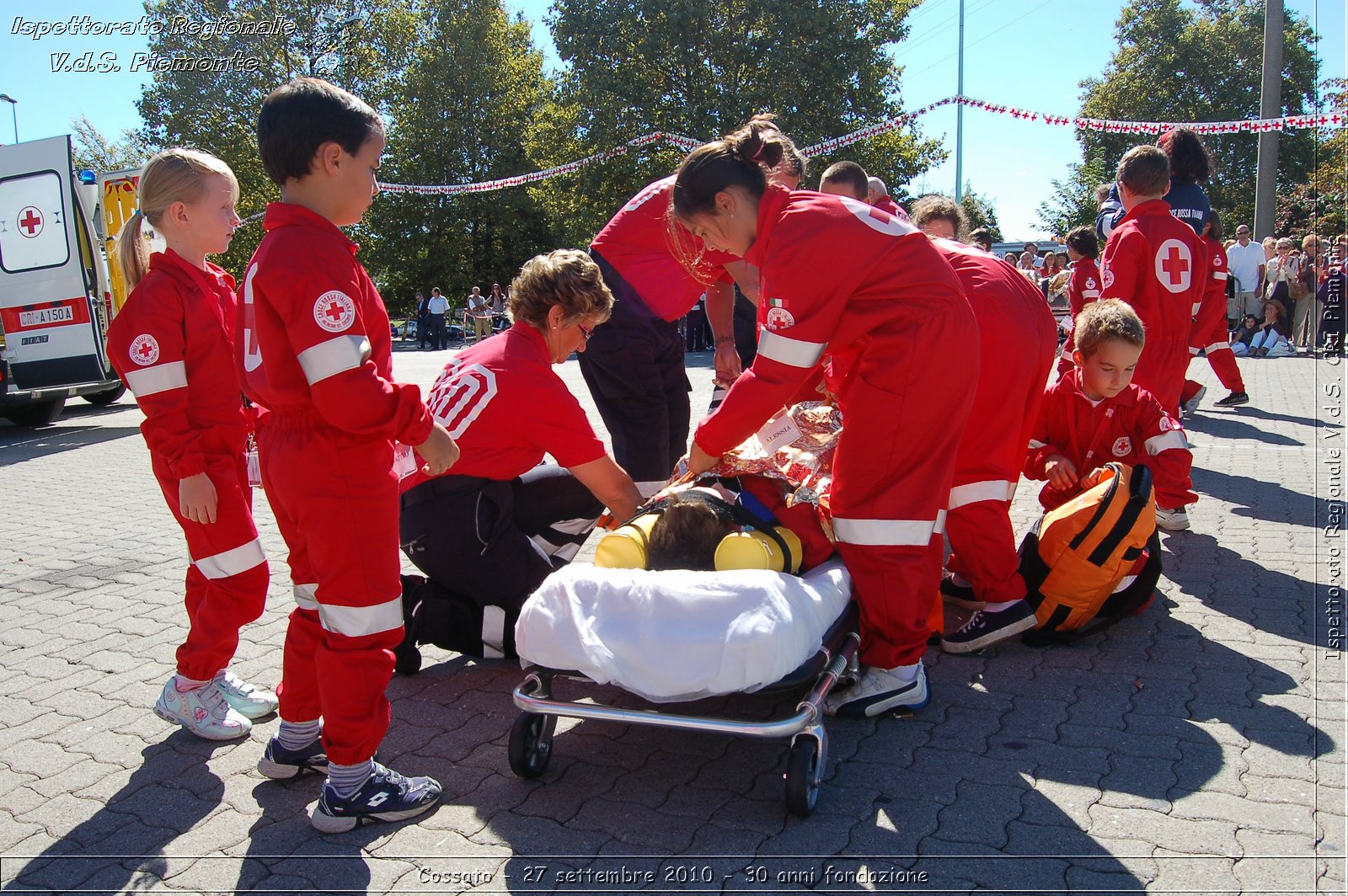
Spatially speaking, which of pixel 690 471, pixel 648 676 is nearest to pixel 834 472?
pixel 690 471

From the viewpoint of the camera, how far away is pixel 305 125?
8.25 feet

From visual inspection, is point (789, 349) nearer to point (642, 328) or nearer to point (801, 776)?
point (801, 776)

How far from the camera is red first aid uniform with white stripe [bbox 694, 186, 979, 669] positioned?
298cm

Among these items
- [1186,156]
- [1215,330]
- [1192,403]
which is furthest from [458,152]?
[1186,156]

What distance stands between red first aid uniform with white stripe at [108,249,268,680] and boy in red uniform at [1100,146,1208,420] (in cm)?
442

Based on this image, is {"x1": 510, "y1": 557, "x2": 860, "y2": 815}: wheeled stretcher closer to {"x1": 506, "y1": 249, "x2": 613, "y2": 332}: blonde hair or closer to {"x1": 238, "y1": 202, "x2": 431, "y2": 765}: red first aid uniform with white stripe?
{"x1": 238, "y1": 202, "x2": 431, "y2": 765}: red first aid uniform with white stripe

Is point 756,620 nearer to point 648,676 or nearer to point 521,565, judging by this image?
point 648,676

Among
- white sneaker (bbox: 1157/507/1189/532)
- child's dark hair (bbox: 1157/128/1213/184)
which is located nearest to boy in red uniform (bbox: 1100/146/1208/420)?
white sneaker (bbox: 1157/507/1189/532)

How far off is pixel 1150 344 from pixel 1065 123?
477 inches

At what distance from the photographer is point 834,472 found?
317 cm

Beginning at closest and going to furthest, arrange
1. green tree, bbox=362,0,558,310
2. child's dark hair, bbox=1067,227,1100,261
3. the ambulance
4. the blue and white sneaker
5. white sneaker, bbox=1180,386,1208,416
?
the blue and white sneaker, child's dark hair, bbox=1067,227,1100,261, white sneaker, bbox=1180,386,1208,416, the ambulance, green tree, bbox=362,0,558,310

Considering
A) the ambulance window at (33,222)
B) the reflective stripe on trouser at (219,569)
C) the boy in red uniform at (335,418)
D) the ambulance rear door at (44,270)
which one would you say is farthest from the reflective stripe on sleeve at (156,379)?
the ambulance window at (33,222)

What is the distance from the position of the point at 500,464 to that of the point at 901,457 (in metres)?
1.46

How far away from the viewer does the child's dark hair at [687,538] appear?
3025 mm
